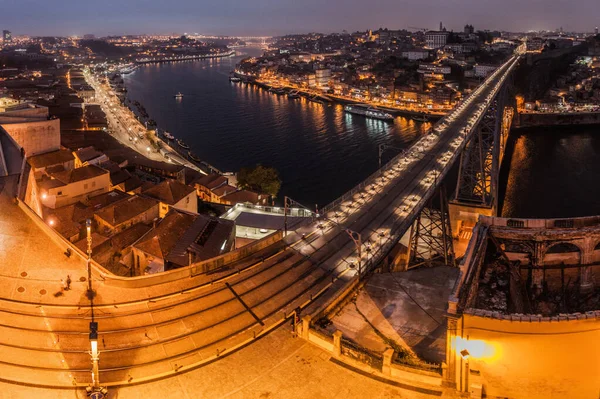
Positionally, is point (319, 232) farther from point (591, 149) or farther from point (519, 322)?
point (591, 149)

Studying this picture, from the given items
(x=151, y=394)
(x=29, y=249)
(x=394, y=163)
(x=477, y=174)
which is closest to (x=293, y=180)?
(x=394, y=163)

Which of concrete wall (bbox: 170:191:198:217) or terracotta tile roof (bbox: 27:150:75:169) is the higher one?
terracotta tile roof (bbox: 27:150:75:169)

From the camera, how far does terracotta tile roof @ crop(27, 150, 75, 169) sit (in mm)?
16891

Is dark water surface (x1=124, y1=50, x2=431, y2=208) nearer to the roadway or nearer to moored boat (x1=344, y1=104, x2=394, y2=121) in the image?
moored boat (x1=344, y1=104, x2=394, y2=121)

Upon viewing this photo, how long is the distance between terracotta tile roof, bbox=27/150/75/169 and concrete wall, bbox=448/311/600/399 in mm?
15518

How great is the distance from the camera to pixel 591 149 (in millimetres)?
33844

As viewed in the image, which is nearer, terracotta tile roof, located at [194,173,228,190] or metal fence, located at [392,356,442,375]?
metal fence, located at [392,356,442,375]

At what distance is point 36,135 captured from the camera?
59.0 ft

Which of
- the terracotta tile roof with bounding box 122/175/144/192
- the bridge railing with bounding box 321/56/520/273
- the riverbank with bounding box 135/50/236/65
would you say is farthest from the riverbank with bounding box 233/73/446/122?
the riverbank with bounding box 135/50/236/65

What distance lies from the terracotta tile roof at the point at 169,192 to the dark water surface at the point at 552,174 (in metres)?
13.3

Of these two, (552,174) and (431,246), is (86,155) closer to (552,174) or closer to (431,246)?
(431,246)

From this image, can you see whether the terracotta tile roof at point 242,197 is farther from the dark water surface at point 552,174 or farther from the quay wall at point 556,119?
the quay wall at point 556,119

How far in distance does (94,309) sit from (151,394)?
195 centimetres

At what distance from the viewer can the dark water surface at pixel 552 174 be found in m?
21.8
